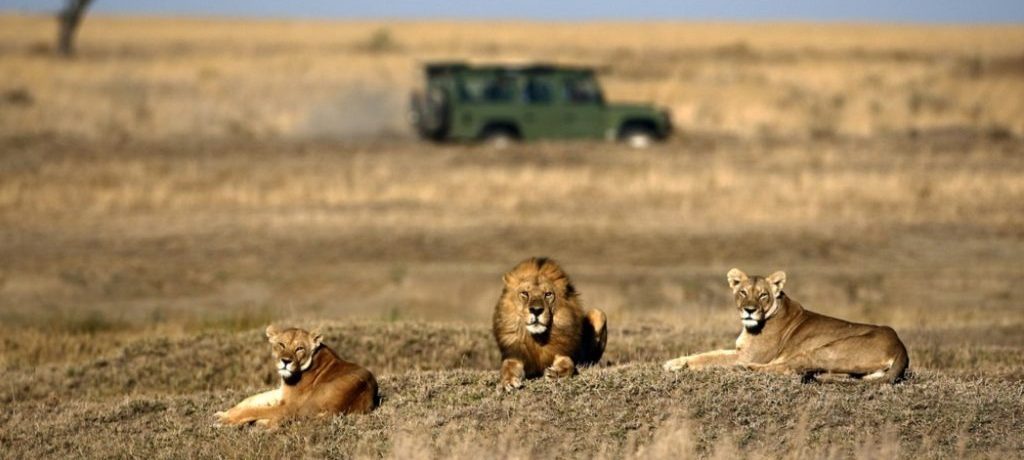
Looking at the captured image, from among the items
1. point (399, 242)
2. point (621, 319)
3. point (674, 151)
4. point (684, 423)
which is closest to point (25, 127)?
point (674, 151)

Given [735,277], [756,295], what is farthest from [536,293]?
[756,295]

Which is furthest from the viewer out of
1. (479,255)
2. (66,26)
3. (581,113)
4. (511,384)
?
(66,26)

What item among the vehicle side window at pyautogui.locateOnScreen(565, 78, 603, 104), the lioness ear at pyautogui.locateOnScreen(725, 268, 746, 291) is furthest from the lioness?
the vehicle side window at pyautogui.locateOnScreen(565, 78, 603, 104)

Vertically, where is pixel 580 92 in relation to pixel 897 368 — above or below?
below

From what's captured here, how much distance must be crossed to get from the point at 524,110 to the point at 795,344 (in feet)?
77.4

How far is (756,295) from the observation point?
36.4 ft

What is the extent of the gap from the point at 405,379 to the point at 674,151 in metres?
22.1

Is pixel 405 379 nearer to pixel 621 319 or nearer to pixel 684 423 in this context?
pixel 684 423

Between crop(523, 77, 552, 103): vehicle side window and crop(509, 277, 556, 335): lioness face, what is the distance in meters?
23.8

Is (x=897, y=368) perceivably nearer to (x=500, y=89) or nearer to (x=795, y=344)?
(x=795, y=344)

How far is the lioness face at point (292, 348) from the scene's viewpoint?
10562 mm

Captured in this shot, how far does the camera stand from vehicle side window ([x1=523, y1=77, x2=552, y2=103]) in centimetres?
3472

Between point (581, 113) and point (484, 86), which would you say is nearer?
point (484, 86)

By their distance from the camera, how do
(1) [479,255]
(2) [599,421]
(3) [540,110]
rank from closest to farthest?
1. (2) [599,421]
2. (1) [479,255]
3. (3) [540,110]
